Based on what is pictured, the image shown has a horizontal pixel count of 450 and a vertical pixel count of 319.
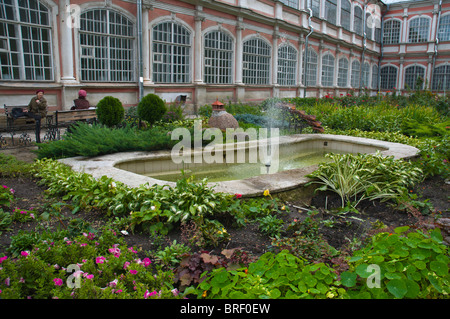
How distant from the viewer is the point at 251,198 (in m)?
4.05

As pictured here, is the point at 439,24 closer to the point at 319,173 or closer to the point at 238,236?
the point at 319,173

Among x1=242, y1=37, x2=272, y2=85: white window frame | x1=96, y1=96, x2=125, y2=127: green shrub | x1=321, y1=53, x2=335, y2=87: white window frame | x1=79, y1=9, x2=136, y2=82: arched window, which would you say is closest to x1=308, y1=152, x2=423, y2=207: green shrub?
x1=96, y1=96, x2=125, y2=127: green shrub

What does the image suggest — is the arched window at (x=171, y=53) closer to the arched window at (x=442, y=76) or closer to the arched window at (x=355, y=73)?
the arched window at (x=355, y=73)

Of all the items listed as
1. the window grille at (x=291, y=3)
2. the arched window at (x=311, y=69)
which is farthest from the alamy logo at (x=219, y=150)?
the arched window at (x=311, y=69)

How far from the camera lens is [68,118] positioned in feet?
26.7

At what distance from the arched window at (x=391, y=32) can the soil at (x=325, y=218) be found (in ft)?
101

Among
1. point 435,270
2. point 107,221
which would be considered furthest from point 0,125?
point 435,270

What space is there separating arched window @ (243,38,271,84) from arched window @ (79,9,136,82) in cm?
645

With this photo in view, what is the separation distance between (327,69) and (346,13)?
4.58 metres

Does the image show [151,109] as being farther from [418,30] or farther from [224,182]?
[418,30]

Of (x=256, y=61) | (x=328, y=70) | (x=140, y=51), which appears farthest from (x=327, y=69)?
(x=140, y=51)

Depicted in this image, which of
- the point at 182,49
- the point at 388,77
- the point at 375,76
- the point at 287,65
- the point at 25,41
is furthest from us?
the point at 388,77

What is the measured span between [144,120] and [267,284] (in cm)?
753

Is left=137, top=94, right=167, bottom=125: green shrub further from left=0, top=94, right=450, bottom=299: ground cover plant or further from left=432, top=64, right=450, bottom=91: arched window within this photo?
left=432, top=64, right=450, bottom=91: arched window
